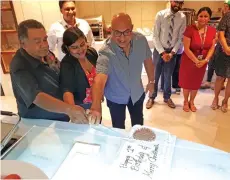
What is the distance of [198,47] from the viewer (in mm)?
2234

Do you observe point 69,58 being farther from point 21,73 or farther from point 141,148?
point 141,148

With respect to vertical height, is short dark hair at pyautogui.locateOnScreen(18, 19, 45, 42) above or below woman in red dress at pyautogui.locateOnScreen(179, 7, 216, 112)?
above

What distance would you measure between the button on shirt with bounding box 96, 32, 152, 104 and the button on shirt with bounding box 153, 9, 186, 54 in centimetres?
Answer: 96

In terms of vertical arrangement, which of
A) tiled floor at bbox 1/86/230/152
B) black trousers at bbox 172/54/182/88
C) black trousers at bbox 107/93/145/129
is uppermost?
black trousers at bbox 107/93/145/129

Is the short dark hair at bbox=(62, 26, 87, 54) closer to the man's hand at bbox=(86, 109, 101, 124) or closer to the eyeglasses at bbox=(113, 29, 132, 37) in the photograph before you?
the eyeglasses at bbox=(113, 29, 132, 37)

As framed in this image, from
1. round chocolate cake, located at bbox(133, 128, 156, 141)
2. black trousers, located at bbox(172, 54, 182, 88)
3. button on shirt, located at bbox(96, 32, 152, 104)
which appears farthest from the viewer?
black trousers, located at bbox(172, 54, 182, 88)

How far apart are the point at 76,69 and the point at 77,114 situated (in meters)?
0.32

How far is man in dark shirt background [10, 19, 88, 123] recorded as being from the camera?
1.15m

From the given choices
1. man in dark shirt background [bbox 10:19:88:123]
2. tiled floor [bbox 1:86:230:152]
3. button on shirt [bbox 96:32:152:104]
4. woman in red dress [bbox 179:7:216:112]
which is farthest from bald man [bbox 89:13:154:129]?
woman in red dress [bbox 179:7:216:112]

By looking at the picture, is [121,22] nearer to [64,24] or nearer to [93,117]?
[93,117]

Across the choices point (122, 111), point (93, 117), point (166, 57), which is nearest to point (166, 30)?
point (166, 57)

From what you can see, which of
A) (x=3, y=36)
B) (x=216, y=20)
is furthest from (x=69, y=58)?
(x=3, y=36)

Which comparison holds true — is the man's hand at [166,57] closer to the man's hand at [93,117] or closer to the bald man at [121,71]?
the bald man at [121,71]

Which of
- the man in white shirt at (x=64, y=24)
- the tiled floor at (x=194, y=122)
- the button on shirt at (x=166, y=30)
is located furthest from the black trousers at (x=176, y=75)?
the man in white shirt at (x=64, y=24)
